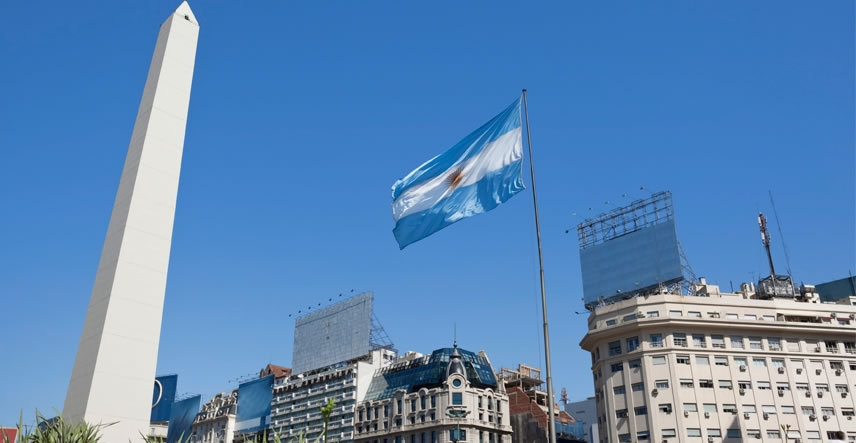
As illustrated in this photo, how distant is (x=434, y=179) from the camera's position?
22031mm

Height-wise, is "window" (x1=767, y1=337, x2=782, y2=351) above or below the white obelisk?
above

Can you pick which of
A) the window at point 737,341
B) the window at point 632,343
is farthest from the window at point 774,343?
the window at point 632,343

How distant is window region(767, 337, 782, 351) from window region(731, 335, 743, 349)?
2303mm

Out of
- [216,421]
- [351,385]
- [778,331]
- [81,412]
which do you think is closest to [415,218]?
[81,412]

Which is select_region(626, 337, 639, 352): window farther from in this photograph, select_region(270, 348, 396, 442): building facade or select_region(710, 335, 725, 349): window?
select_region(270, 348, 396, 442): building facade

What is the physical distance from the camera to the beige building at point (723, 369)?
55.7 metres

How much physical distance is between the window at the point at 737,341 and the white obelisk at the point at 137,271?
47.2 m

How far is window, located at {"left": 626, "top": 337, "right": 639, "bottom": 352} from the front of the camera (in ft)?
193

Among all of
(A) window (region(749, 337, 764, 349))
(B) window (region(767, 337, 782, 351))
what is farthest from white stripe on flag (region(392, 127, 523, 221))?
(B) window (region(767, 337, 782, 351))

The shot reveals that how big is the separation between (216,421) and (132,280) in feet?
304

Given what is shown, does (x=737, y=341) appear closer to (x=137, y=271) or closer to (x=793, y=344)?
(x=793, y=344)

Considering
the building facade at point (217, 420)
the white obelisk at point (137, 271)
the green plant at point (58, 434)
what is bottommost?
the green plant at point (58, 434)

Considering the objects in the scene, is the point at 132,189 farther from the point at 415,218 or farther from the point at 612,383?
the point at 612,383

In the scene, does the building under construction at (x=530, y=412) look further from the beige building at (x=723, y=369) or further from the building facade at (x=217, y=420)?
the building facade at (x=217, y=420)
